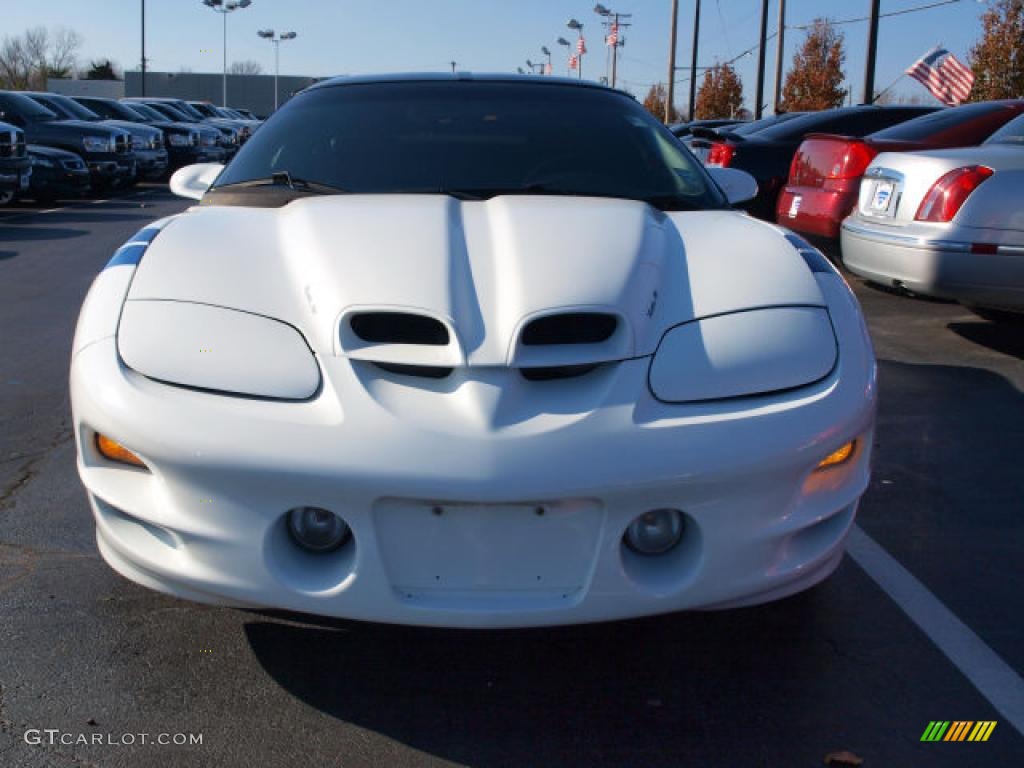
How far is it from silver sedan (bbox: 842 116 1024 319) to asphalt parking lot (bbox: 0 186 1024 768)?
232 centimetres

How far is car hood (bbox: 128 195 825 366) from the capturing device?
238 centimetres

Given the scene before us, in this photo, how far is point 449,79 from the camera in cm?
398

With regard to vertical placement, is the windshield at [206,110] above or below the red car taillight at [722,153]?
above

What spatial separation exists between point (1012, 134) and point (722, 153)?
14.2 ft

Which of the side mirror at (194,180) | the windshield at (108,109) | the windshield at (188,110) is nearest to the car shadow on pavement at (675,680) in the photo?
the side mirror at (194,180)

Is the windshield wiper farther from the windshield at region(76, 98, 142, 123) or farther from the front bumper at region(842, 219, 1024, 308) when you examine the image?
the windshield at region(76, 98, 142, 123)

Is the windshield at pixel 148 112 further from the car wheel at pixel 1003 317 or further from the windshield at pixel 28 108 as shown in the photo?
the car wheel at pixel 1003 317

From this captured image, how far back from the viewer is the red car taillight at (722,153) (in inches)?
409

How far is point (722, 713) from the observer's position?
2502 mm

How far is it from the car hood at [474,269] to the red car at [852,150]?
4.84m

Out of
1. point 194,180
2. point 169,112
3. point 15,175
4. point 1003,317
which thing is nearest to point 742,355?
point 194,180

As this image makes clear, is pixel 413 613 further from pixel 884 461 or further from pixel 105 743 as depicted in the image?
pixel 884 461

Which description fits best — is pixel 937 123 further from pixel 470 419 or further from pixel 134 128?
pixel 134 128

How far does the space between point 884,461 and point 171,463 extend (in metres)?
3.07
